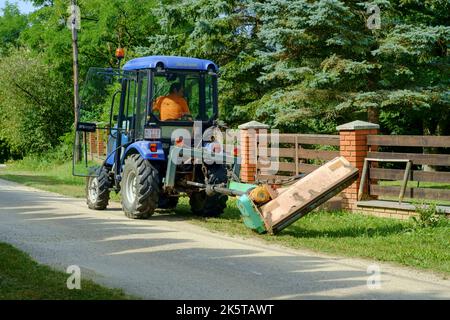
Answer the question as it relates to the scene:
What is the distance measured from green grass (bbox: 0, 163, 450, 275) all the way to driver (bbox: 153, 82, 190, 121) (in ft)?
6.47

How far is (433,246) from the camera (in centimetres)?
1059

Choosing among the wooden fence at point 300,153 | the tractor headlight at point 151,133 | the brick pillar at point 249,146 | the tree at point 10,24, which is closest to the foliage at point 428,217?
the wooden fence at point 300,153

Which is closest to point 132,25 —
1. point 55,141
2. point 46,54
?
point 46,54

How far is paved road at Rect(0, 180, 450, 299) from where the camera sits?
7.61 metres

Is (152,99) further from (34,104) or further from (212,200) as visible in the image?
(34,104)

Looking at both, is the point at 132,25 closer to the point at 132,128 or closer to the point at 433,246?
the point at 132,128

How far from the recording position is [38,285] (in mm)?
7566

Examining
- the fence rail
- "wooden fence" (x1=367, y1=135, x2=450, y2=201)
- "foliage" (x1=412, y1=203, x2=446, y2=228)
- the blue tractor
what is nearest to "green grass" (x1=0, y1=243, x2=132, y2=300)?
the blue tractor

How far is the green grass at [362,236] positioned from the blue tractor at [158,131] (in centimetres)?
74

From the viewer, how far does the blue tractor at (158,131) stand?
13289 millimetres

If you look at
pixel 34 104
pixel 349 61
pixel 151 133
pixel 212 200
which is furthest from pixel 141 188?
pixel 34 104

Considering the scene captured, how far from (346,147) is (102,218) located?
4.96 metres

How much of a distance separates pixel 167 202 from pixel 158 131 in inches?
74.4

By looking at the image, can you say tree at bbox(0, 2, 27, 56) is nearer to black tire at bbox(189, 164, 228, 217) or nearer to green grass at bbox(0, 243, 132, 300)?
black tire at bbox(189, 164, 228, 217)
